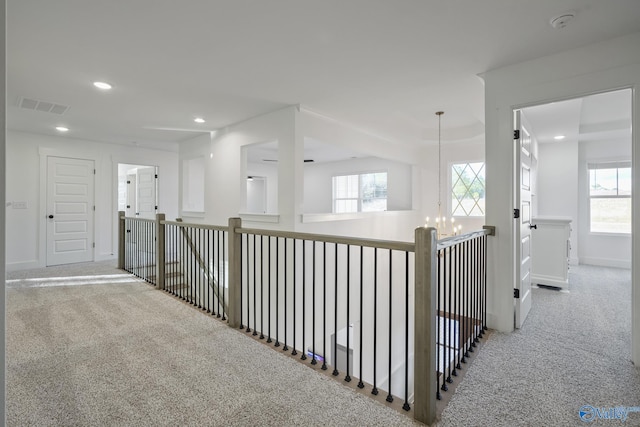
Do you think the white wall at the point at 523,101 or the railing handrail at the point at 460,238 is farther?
the white wall at the point at 523,101

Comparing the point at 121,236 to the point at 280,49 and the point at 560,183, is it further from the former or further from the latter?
the point at 560,183

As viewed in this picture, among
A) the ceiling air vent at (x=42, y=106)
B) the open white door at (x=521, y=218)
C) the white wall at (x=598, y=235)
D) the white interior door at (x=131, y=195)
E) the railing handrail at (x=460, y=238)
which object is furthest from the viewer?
the white interior door at (x=131, y=195)

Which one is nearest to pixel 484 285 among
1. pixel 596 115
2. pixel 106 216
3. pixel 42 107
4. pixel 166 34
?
pixel 166 34

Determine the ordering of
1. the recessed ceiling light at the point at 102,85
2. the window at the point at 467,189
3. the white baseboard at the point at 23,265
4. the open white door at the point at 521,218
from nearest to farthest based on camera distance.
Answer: the open white door at the point at 521,218 → the recessed ceiling light at the point at 102,85 → the white baseboard at the point at 23,265 → the window at the point at 467,189

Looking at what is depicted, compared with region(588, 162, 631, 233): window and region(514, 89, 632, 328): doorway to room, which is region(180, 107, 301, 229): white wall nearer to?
region(514, 89, 632, 328): doorway to room

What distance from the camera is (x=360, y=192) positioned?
8266 millimetres

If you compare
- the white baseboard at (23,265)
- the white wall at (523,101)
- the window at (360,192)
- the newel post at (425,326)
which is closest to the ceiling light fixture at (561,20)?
the white wall at (523,101)

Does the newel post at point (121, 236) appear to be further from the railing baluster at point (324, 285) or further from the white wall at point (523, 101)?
the white wall at point (523, 101)

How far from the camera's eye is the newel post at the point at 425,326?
1.62 metres

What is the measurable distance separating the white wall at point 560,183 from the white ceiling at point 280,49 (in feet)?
9.84

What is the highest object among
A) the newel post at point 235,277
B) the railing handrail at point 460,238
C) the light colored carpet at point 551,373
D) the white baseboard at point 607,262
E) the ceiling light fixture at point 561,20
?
the ceiling light fixture at point 561,20

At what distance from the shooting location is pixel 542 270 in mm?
4367

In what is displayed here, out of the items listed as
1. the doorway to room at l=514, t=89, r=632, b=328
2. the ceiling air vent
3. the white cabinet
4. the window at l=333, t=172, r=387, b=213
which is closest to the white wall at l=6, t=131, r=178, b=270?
the ceiling air vent

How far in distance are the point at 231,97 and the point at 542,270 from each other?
15.5 ft
